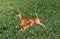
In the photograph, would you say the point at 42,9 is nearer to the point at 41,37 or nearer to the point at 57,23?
the point at 57,23

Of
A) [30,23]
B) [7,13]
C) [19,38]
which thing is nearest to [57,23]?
[30,23]

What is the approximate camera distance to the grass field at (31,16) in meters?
5.54

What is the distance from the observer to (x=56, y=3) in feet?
24.7

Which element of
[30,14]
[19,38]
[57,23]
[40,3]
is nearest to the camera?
[19,38]

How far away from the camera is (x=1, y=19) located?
252 inches

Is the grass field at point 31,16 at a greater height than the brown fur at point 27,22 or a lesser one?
lesser

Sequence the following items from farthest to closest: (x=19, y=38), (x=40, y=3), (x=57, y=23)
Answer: (x=40, y=3), (x=57, y=23), (x=19, y=38)

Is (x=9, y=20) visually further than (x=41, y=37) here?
Yes

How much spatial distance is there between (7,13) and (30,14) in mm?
763

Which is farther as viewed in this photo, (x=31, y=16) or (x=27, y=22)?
(x=31, y=16)

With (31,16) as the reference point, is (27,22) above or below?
above

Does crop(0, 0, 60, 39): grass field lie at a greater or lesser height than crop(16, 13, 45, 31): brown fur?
lesser

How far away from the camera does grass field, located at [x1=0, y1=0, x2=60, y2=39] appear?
5535 mm

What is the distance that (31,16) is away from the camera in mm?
6535
